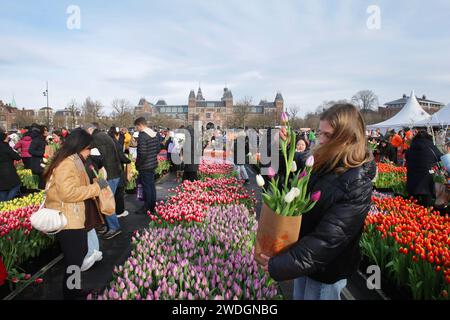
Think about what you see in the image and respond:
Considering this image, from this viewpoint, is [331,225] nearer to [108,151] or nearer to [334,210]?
[334,210]

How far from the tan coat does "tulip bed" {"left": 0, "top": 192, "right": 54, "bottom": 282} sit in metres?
1.10

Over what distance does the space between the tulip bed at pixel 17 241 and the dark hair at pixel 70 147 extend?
52.1 inches

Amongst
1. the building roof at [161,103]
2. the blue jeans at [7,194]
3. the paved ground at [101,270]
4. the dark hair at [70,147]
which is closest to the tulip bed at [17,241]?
the paved ground at [101,270]

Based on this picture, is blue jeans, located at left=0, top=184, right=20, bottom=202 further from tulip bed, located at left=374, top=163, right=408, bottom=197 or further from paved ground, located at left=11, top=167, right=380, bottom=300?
tulip bed, located at left=374, top=163, right=408, bottom=197

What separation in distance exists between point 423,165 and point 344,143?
6090 millimetres

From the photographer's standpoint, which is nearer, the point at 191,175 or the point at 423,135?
the point at 423,135

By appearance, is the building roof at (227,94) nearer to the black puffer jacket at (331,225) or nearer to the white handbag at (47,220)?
the white handbag at (47,220)

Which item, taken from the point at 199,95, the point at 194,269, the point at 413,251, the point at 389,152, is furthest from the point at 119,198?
the point at 199,95

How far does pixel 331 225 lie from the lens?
1.88 meters

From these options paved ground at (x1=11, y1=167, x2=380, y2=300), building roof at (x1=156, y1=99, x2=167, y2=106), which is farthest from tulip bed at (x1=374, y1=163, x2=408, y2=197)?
building roof at (x1=156, y1=99, x2=167, y2=106)

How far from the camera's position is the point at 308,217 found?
7.07 feet

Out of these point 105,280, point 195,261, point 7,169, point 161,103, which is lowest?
point 105,280

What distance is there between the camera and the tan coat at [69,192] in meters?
3.43

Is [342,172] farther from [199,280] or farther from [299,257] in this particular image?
[199,280]
